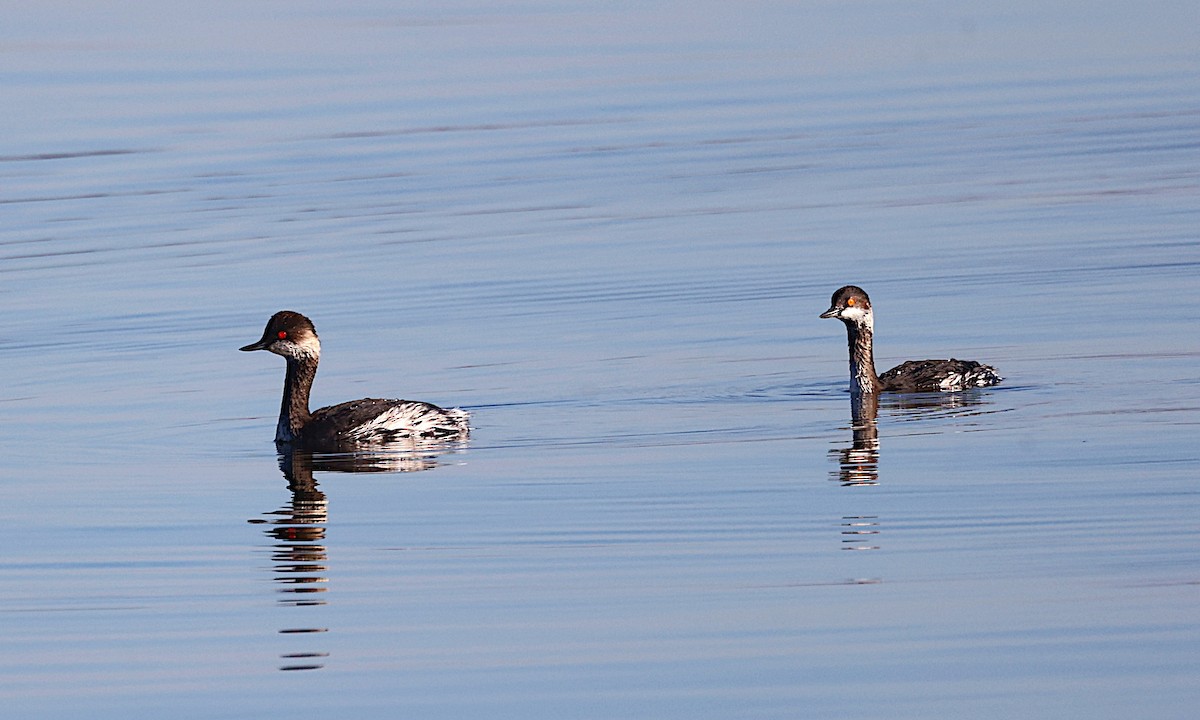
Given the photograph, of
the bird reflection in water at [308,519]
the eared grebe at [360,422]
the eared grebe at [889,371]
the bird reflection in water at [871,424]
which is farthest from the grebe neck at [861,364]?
the bird reflection in water at [308,519]

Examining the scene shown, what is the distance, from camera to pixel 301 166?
111ft

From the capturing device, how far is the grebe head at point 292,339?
58.7ft

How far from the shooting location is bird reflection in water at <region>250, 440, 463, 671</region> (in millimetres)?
11484

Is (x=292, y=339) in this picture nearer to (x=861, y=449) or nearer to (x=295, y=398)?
(x=295, y=398)

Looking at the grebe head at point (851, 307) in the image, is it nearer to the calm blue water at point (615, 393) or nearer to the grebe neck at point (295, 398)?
the calm blue water at point (615, 393)

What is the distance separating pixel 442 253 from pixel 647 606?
1492 centimetres

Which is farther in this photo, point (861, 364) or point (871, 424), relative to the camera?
point (861, 364)

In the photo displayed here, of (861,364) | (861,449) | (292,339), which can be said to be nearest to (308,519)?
(861,449)

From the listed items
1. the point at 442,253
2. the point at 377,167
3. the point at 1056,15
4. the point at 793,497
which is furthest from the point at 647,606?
the point at 1056,15

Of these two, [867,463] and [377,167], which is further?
[377,167]

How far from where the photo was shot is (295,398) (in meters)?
17.4

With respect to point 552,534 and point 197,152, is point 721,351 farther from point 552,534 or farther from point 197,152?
point 197,152

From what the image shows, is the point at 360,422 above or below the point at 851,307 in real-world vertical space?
below

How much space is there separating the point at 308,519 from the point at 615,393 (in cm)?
458
